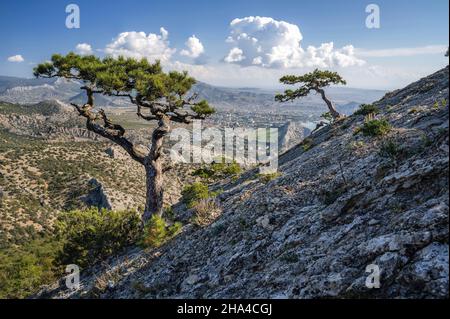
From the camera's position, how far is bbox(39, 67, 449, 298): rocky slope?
256 inches

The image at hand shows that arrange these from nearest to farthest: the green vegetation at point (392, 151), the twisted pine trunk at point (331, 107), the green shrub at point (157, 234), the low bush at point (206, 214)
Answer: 1. the green vegetation at point (392, 151)
2. the low bush at point (206, 214)
3. the green shrub at point (157, 234)
4. the twisted pine trunk at point (331, 107)

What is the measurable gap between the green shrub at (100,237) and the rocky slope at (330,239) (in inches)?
144

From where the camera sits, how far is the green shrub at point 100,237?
60.4 feet

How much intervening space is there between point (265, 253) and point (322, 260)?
215 cm

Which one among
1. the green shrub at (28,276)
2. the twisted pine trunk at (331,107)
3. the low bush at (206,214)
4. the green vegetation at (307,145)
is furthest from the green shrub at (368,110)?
the green shrub at (28,276)

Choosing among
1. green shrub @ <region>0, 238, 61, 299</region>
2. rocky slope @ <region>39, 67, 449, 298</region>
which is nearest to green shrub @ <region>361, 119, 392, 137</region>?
rocky slope @ <region>39, 67, 449, 298</region>

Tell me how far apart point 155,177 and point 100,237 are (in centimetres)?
448

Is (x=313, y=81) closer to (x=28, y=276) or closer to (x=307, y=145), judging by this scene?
(x=307, y=145)

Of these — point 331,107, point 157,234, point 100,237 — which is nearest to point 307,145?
point 331,107

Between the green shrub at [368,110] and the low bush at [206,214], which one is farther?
the green shrub at [368,110]

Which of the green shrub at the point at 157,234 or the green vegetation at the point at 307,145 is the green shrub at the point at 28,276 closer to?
the green shrub at the point at 157,234

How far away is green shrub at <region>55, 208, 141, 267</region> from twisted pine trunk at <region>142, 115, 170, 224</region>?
1006 mm

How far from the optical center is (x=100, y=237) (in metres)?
18.9
